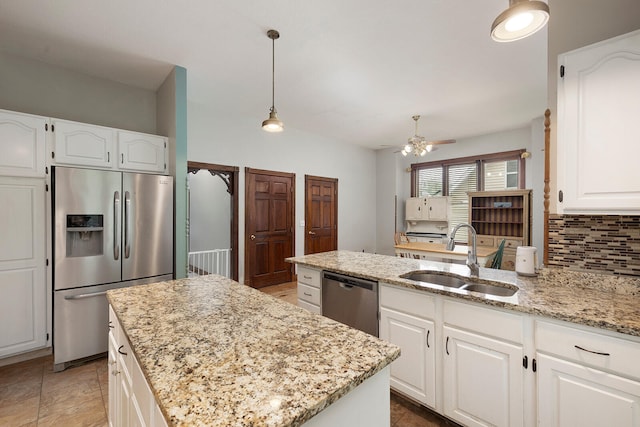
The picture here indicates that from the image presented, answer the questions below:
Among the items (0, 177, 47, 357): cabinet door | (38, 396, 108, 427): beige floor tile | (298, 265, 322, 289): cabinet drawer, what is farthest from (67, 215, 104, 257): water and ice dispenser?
(298, 265, 322, 289): cabinet drawer

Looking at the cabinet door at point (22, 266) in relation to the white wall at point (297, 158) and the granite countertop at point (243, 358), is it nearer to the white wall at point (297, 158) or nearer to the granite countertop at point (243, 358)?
the granite countertop at point (243, 358)

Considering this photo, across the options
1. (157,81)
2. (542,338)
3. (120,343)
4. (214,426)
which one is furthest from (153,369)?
(157,81)

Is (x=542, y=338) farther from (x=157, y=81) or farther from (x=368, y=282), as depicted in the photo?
(x=157, y=81)

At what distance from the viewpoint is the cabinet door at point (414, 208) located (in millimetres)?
6742

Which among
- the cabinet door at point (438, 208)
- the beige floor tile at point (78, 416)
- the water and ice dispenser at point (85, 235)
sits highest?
the cabinet door at point (438, 208)

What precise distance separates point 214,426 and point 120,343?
101 cm

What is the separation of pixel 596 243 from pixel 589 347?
80 centimetres

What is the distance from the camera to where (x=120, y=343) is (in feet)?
4.29

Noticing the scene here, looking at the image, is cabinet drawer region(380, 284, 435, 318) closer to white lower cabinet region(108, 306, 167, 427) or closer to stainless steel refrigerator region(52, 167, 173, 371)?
white lower cabinet region(108, 306, 167, 427)

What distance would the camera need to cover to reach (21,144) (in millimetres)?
2434

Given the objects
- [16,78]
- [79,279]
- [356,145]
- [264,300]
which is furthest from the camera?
[356,145]

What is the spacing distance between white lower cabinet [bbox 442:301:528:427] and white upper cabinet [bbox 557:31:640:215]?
801mm

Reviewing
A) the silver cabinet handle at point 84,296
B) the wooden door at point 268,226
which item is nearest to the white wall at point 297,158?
the wooden door at point 268,226

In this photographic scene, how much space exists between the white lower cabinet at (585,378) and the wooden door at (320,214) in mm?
4604
